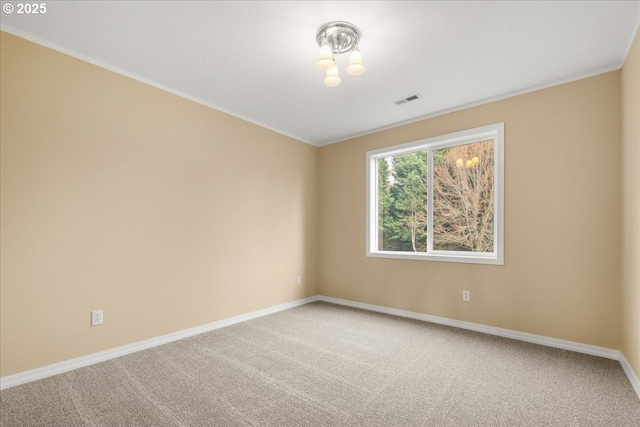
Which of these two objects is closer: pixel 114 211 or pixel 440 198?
pixel 114 211

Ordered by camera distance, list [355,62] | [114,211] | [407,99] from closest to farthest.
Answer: [355,62] < [114,211] < [407,99]

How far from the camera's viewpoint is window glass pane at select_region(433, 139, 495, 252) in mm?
3406

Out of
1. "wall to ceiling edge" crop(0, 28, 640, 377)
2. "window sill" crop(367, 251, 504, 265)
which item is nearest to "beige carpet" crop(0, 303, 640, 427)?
"wall to ceiling edge" crop(0, 28, 640, 377)

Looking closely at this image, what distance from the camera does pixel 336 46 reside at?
90.1 inches

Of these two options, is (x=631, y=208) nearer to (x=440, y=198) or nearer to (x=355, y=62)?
(x=440, y=198)

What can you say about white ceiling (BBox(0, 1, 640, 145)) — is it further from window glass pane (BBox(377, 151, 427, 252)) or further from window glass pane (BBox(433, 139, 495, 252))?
window glass pane (BBox(377, 151, 427, 252))

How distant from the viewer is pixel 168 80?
2.93m

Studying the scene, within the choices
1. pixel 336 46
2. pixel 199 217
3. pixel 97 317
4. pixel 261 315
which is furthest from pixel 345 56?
pixel 261 315

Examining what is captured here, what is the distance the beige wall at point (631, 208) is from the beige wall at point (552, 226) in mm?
128

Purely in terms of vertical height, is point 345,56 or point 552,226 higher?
point 345,56

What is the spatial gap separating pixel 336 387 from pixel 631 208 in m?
2.61

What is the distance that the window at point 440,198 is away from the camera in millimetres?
3367

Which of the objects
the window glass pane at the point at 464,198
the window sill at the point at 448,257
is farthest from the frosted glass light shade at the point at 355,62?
the window sill at the point at 448,257

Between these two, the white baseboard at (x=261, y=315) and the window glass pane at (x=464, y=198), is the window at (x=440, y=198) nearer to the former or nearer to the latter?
the window glass pane at (x=464, y=198)
